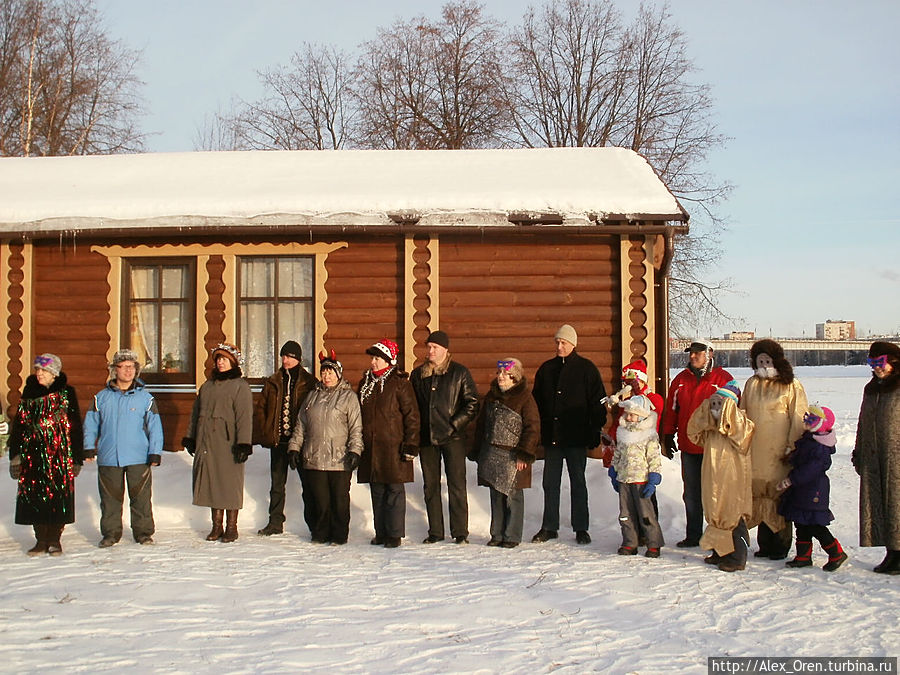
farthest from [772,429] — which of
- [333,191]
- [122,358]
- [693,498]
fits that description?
[333,191]

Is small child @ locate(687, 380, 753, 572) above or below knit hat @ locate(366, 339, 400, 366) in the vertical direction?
below

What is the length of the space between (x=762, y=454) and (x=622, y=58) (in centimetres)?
2178

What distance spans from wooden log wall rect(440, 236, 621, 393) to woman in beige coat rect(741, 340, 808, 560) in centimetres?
279

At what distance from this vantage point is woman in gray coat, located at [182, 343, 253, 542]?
6.96 m

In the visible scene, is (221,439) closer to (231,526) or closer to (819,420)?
(231,526)

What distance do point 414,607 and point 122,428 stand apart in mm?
3248

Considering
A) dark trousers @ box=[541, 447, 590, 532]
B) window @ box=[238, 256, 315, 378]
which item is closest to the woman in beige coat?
dark trousers @ box=[541, 447, 590, 532]

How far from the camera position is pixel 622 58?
2569 centimetres

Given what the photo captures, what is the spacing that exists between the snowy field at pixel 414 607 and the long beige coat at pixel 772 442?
0.41m

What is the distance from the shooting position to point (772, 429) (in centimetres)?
618

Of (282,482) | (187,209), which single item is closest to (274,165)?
(187,209)

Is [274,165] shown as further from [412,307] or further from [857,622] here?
[857,622]

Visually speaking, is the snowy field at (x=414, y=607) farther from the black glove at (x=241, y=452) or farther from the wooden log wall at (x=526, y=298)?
the wooden log wall at (x=526, y=298)

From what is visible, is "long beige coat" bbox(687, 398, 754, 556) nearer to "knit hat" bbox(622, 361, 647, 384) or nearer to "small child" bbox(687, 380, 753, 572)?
"small child" bbox(687, 380, 753, 572)
